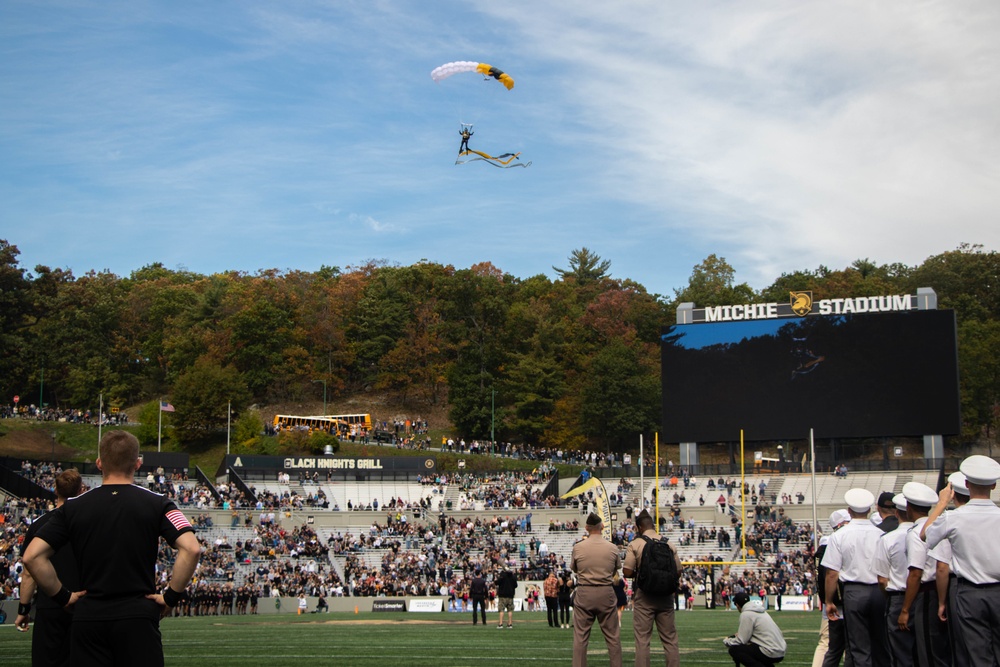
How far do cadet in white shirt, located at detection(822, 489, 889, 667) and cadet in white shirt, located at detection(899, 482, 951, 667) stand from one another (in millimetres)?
700

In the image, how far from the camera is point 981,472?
816cm

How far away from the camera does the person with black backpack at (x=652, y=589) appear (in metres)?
11.8

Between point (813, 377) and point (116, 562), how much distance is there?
171 ft

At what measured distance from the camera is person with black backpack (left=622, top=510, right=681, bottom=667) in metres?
11.8

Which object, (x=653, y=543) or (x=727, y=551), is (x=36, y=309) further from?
(x=653, y=543)

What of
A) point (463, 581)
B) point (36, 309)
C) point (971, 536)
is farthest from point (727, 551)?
point (36, 309)

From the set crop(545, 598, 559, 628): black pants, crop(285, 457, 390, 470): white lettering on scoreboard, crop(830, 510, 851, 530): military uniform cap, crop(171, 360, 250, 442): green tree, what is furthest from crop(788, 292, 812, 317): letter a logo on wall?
crop(830, 510, 851, 530): military uniform cap

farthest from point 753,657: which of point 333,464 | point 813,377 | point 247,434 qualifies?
point 247,434

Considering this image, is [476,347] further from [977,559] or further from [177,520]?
[177,520]

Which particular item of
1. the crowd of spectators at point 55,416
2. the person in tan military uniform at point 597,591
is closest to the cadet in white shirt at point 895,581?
the person in tan military uniform at point 597,591

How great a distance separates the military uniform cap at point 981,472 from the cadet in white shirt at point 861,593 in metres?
2.01

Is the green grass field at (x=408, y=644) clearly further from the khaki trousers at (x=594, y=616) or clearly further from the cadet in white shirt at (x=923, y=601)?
the cadet in white shirt at (x=923, y=601)

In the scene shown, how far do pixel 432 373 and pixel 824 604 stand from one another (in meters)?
83.3

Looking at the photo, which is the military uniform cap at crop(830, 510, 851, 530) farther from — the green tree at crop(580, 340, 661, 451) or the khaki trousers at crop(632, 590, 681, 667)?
the green tree at crop(580, 340, 661, 451)
